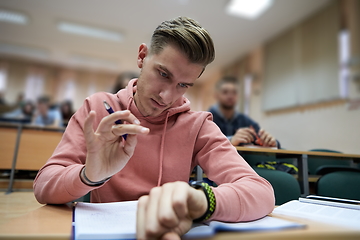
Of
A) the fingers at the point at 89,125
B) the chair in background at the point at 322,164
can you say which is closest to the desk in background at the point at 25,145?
the fingers at the point at 89,125

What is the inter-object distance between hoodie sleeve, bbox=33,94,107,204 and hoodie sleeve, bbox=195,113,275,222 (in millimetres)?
324

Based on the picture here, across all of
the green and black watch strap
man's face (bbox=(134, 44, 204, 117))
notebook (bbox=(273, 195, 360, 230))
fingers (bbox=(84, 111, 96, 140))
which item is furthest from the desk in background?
notebook (bbox=(273, 195, 360, 230))

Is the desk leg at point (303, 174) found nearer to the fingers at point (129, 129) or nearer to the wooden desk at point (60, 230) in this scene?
the wooden desk at point (60, 230)

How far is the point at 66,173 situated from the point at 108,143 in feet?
0.50

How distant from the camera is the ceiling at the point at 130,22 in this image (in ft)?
11.9

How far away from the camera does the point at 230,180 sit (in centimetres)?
68

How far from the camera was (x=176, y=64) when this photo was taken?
72cm

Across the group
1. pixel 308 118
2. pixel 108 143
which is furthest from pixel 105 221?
pixel 308 118

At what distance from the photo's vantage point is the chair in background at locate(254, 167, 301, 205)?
980mm

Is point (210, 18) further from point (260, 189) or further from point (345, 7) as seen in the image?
point (260, 189)

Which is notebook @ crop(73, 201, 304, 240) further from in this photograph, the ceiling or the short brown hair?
the ceiling

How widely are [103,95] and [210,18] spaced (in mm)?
3532

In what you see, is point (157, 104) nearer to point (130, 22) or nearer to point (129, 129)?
point (129, 129)

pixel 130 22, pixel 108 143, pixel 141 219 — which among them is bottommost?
pixel 141 219
